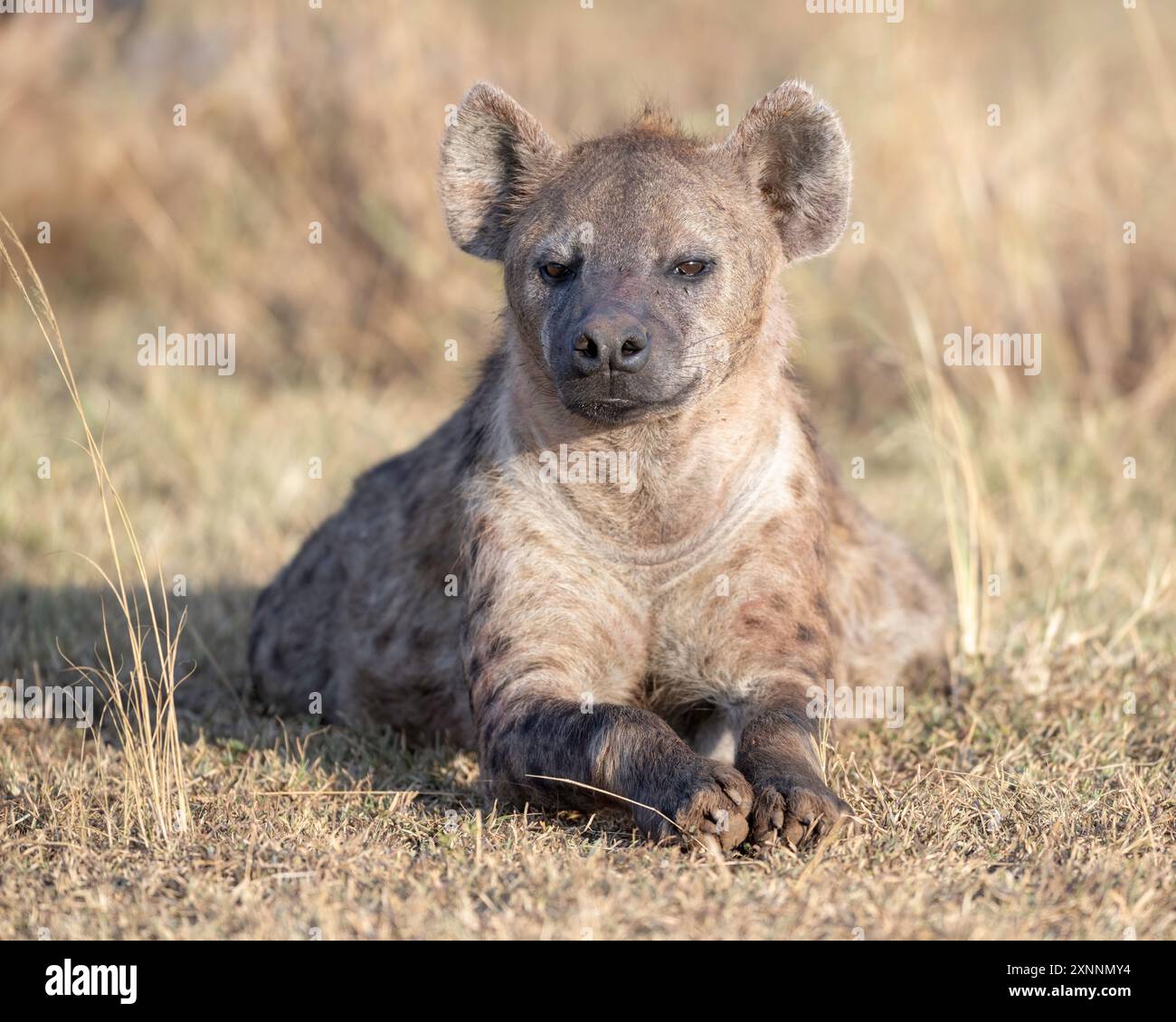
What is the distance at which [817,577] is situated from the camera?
15.5 ft

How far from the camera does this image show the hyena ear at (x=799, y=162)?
464 cm

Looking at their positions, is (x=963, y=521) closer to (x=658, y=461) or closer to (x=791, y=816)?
(x=658, y=461)

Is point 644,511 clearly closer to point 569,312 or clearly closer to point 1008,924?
point 569,312

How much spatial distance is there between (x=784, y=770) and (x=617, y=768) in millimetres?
404

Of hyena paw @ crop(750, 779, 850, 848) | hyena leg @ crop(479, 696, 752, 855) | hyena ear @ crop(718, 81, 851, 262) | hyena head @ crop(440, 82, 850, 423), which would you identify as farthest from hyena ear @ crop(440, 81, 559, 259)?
hyena paw @ crop(750, 779, 850, 848)

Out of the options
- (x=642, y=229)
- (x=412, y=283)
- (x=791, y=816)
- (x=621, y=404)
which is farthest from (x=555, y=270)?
(x=412, y=283)

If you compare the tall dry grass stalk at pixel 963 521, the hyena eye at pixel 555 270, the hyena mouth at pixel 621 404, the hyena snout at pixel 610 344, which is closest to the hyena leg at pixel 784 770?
the hyena mouth at pixel 621 404

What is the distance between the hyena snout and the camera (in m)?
4.05

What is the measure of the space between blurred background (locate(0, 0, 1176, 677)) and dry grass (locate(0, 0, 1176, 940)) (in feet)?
0.08

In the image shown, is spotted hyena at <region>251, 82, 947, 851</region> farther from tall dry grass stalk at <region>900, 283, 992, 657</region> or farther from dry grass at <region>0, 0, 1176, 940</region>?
tall dry grass stalk at <region>900, 283, 992, 657</region>

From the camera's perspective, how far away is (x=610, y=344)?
405 cm

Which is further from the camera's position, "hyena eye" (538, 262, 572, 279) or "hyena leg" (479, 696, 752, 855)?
"hyena eye" (538, 262, 572, 279)

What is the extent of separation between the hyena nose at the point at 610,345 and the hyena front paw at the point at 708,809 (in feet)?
3.36
